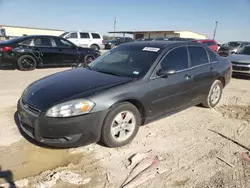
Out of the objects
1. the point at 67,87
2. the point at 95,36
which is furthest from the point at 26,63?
the point at 95,36

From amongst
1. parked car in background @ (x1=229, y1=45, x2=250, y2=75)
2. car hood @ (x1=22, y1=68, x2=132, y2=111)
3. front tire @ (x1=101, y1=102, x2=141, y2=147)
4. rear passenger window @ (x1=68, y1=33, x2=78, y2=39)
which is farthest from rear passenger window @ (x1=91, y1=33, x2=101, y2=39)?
front tire @ (x1=101, y1=102, x2=141, y2=147)

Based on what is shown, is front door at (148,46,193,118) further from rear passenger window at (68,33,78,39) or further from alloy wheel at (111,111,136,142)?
A: rear passenger window at (68,33,78,39)

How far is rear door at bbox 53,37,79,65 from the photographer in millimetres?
10539

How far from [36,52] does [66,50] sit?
141 centimetres

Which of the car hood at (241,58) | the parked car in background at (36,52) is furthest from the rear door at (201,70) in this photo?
the car hood at (241,58)

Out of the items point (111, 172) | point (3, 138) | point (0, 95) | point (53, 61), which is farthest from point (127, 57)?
point (53, 61)

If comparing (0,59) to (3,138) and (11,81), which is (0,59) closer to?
(11,81)

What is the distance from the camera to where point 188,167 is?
3078 mm

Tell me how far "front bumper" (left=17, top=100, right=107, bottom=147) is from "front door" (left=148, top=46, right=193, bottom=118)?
3.41ft

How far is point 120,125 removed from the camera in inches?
135

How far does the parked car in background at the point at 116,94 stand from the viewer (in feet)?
10.0

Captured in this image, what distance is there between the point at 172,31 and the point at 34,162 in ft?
148

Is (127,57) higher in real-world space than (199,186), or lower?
higher

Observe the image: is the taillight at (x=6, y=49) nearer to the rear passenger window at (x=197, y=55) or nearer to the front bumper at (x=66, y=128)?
the front bumper at (x=66, y=128)
